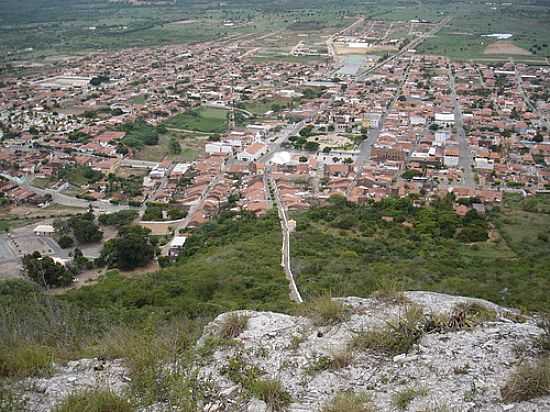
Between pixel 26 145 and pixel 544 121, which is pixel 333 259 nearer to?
pixel 26 145

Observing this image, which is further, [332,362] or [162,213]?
[162,213]

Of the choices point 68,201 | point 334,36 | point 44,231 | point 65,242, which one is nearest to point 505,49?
point 334,36

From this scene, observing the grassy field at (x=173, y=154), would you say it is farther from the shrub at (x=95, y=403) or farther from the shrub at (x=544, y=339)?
the shrub at (x=95, y=403)

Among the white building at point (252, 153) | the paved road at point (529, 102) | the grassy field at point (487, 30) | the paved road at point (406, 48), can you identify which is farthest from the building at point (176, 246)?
the grassy field at point (487, 30)

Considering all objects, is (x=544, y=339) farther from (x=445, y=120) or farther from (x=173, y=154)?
(x=445, y=120)

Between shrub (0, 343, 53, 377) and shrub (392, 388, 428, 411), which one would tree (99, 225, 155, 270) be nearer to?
shrub (0, 343, 53, 377)

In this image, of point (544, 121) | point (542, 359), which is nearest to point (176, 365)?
point (542, 359)
